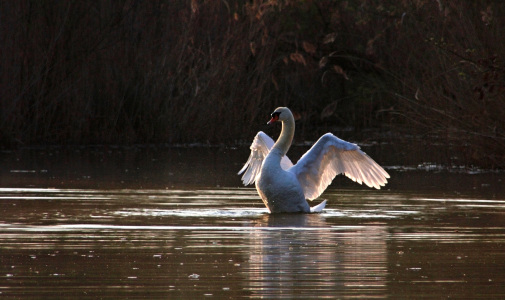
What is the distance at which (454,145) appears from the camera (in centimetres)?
1766

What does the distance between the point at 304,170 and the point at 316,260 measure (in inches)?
187

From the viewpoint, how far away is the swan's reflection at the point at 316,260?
259 inches

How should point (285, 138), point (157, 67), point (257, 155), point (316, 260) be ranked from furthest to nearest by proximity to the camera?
point (157, 67)
point (257, 155)
point (285, 138)
point (316, 260)

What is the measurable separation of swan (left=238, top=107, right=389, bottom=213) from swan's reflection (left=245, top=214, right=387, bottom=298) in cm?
97

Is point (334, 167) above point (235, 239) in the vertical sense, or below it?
above

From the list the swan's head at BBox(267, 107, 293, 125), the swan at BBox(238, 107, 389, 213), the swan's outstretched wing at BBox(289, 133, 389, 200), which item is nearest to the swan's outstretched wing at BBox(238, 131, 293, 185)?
the swan at BBox(238, 107, 389, 213)

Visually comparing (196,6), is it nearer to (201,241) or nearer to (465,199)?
(465,199)

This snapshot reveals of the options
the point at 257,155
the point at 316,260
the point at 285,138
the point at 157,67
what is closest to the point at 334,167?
the point at 285,138

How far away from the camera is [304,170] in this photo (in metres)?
12.4

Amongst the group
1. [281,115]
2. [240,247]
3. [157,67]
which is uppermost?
[157,67]

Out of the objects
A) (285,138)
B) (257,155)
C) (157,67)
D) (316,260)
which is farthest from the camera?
(157,67)

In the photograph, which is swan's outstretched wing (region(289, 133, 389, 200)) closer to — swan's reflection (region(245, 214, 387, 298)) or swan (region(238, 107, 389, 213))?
swan (region(238, 107, 389, 213))

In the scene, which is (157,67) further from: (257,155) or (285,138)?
(285,138)

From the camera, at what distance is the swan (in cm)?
1159
